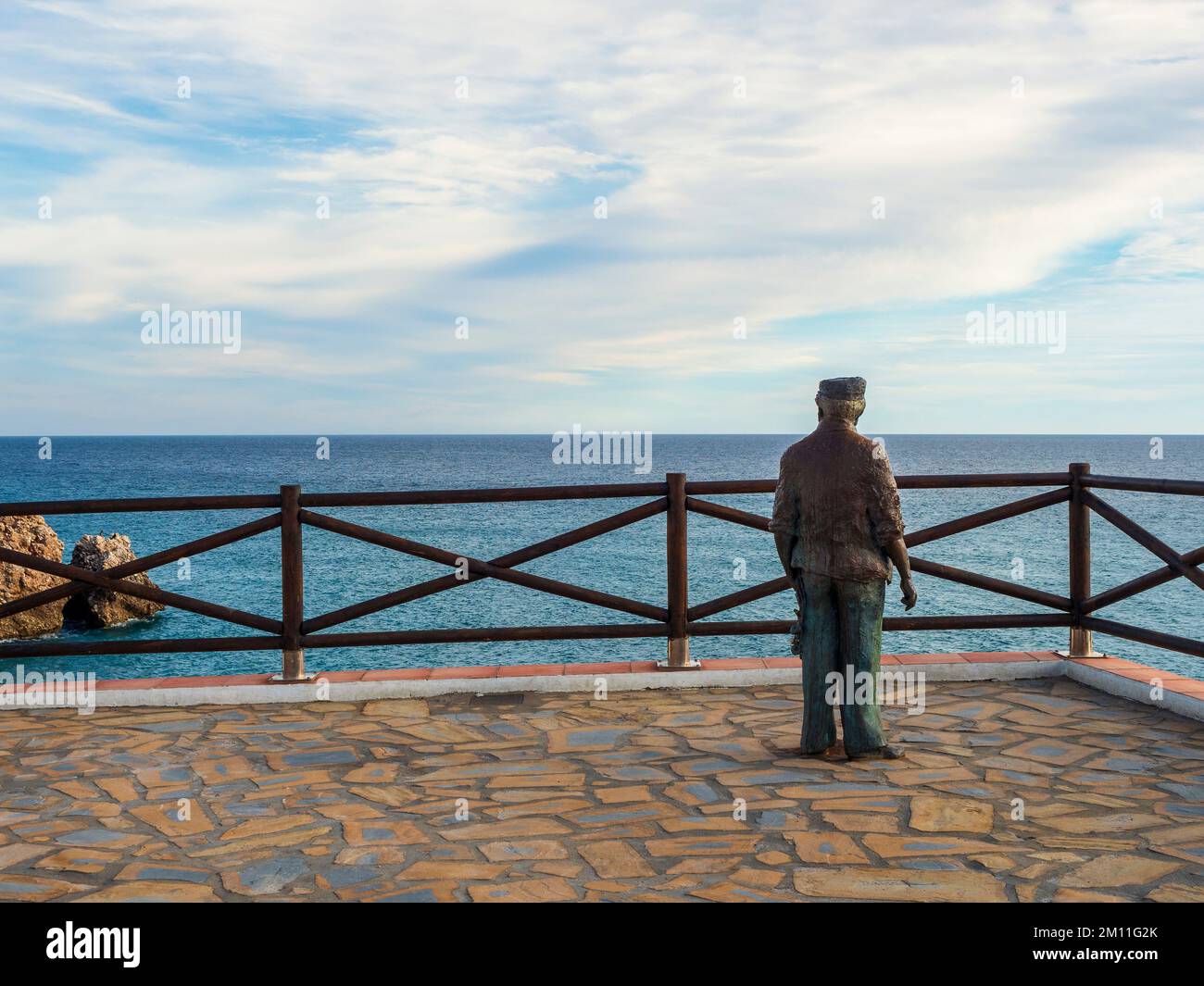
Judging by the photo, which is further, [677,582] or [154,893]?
[677,582]

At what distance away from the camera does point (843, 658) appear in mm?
4930

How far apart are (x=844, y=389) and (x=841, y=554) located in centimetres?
80

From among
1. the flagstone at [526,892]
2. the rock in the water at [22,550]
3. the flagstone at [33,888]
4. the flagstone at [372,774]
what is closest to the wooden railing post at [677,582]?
the flagstone at [372,774]

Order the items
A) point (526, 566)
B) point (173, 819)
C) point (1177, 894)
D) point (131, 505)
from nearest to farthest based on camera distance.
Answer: point (1177, 894) → point (173, 819) → point (131, 505) → point (526, 566)

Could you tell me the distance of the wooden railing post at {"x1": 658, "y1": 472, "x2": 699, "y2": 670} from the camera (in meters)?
6.60

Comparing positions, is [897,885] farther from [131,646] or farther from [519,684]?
[131,646]

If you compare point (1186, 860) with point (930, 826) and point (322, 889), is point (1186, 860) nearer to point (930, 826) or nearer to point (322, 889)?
point (930, 826)

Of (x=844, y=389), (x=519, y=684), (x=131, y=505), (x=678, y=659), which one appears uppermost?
(x=844, y=389)

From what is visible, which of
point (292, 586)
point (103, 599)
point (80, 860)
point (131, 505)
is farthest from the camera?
point (103, 599)

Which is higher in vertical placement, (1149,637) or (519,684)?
(1149,637)

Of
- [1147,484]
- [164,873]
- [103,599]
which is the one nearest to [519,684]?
[164,873]

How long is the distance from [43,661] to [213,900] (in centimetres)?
2759

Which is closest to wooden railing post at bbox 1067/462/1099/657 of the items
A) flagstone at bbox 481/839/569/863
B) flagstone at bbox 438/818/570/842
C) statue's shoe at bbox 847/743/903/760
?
statue's shoe at bbox 847/743/903/760
